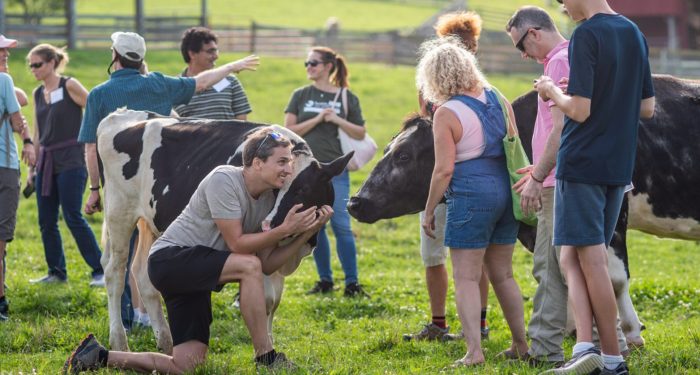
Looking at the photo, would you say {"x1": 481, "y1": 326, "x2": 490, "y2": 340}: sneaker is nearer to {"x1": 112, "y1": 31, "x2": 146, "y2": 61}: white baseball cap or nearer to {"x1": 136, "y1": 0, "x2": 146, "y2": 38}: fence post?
{"x1": 112, "y1": 31, "x2": 146, "y2": 61}: white baseball cap

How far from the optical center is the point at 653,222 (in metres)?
7.67

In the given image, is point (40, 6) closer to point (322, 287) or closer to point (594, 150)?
point (322, 287)

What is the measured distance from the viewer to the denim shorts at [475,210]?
20.7ft

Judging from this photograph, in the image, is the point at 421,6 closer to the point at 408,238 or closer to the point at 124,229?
the point at 408,238

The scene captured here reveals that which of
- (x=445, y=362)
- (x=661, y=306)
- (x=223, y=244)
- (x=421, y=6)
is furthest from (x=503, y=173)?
(x=421, y=6)

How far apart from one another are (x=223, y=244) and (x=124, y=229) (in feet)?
6.41

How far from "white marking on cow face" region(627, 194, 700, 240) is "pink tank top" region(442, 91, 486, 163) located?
1739 mm

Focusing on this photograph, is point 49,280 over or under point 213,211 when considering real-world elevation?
under

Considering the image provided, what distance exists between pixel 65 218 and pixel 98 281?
0.72 meters

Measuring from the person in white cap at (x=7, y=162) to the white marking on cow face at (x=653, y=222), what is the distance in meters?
5.14

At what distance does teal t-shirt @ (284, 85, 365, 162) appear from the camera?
10.0 metres

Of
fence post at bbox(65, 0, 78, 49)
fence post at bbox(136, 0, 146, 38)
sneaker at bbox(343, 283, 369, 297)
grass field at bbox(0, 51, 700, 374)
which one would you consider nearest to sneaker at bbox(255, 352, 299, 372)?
grass field at bbox(0, 51, 700, 374)

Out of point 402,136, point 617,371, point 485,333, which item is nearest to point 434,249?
point 485,333

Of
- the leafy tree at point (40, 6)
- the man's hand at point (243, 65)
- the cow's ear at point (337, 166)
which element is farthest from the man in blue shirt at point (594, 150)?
the leafy tree at point (40, 6)
